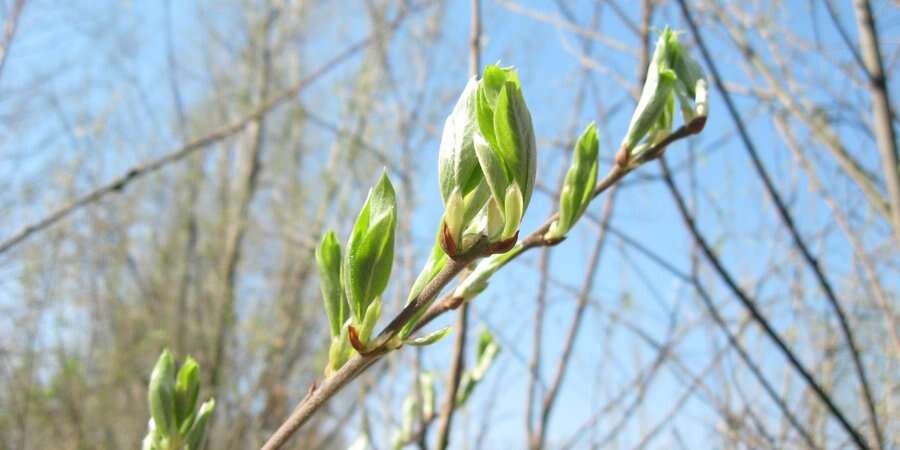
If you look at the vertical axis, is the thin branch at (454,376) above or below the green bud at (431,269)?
above

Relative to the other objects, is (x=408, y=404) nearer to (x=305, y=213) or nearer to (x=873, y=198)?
(x=873, y=198)

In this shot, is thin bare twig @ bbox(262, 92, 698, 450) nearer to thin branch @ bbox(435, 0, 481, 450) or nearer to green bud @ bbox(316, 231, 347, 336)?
green bud @ bbox(316, 231, 347, 336)

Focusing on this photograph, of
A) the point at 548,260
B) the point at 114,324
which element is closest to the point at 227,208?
the point at 114,324

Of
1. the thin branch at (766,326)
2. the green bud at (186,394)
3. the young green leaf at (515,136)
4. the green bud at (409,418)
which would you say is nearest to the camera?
the young green leaf at (515,136)

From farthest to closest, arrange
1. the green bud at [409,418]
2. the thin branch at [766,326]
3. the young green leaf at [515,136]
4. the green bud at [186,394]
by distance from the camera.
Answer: the green bud at [409,418]
the thin branch at [766,326]
the green bud at [186,394]
the young green leaf at [515,136]

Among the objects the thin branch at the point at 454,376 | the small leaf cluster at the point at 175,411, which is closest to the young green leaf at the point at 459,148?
the small leaf cluster at the point at 175,411

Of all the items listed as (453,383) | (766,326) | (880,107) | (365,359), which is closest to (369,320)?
(365,359)

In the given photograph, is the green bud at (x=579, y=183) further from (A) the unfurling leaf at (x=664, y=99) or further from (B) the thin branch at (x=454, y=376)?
(B) the thin branch at (x=454, y=376)
